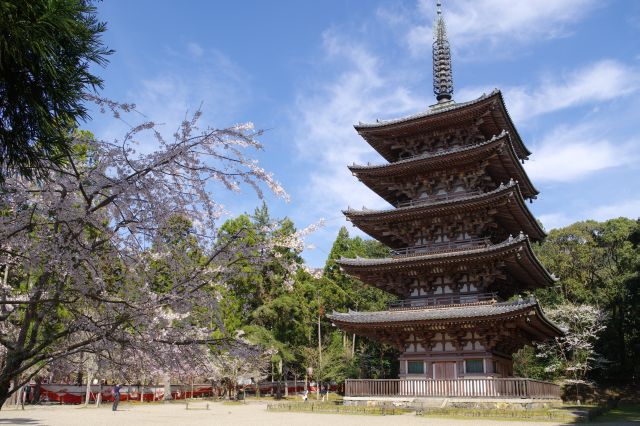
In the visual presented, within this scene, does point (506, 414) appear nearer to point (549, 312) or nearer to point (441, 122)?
point (441, 122)

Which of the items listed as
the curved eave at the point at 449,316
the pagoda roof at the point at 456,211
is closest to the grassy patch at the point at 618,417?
the curved eave at the point at 449,316

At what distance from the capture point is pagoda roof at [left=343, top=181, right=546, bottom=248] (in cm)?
2273

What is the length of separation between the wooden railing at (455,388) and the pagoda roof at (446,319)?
7.12 feet

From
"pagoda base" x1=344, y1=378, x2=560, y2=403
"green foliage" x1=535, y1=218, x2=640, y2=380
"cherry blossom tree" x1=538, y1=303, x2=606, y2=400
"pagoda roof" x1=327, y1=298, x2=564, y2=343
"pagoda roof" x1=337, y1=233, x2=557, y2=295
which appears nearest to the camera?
"pagoda roof" x1=327, y1=298, x2=564, y2=343

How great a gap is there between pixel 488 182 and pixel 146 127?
2294cm

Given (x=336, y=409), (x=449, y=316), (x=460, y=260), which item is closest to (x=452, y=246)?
(x=460, y=260)

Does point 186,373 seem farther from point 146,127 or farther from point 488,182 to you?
point 488,182

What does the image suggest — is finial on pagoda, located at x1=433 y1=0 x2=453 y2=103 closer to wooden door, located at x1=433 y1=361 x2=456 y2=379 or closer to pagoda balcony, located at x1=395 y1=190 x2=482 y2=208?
pagoda balcony, located at x1=395 y1=190 x2=482 y2=208

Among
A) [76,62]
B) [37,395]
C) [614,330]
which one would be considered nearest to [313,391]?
[37,395]

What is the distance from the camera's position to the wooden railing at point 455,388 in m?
21.0

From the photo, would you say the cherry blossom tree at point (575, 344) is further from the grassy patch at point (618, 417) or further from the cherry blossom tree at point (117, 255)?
the cherry blossom tree at point (117, 255)

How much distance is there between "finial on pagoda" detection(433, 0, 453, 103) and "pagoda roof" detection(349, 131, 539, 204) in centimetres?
534

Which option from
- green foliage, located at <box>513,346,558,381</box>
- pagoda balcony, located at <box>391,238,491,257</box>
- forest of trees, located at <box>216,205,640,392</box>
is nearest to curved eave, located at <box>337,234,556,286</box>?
pagoda balcony, located at <box>391,238,491,257</box>

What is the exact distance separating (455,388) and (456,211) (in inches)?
314
